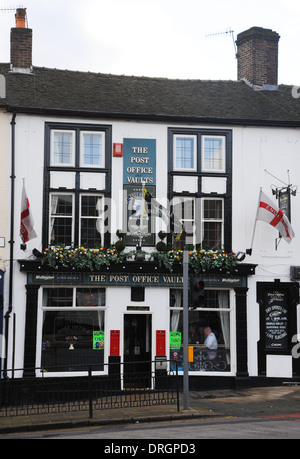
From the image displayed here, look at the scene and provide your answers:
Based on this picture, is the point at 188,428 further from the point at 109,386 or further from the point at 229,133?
the point at 229,133

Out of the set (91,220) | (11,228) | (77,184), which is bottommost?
(11,228)

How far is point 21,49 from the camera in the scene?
2131 centimetres

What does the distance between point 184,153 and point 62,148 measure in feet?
12.1

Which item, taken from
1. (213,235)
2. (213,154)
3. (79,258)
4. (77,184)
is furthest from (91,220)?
(213,154)

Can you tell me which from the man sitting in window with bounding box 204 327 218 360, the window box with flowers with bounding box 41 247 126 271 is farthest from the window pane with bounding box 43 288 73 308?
the man sitting in window with bounding box 204 327 218 360

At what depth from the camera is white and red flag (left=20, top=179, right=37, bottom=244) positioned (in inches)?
695

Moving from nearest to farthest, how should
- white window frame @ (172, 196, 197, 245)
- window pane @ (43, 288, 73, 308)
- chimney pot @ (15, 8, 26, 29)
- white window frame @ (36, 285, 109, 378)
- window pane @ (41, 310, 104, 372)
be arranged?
white window frame @ (36, 285, 109, 378) < window pane @ (41, 310, 104, 372) < window pane @ (43, 288, 73, 308) < white window frame @ (172, 196, 197, 245) < chimney pot @ (15, 8, 26, 29)

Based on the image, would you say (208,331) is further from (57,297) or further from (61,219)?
(61,219)

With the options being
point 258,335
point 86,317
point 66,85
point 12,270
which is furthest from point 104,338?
point 66,85

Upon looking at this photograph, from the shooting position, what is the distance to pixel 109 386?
51.7 feet

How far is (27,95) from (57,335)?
23.7 ft

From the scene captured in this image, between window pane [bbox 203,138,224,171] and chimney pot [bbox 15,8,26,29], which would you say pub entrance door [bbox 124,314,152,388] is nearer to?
window pane [bbox 203,138,224,171]

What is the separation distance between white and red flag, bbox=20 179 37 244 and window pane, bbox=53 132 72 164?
6.28 ft

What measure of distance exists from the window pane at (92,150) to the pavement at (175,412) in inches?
289
